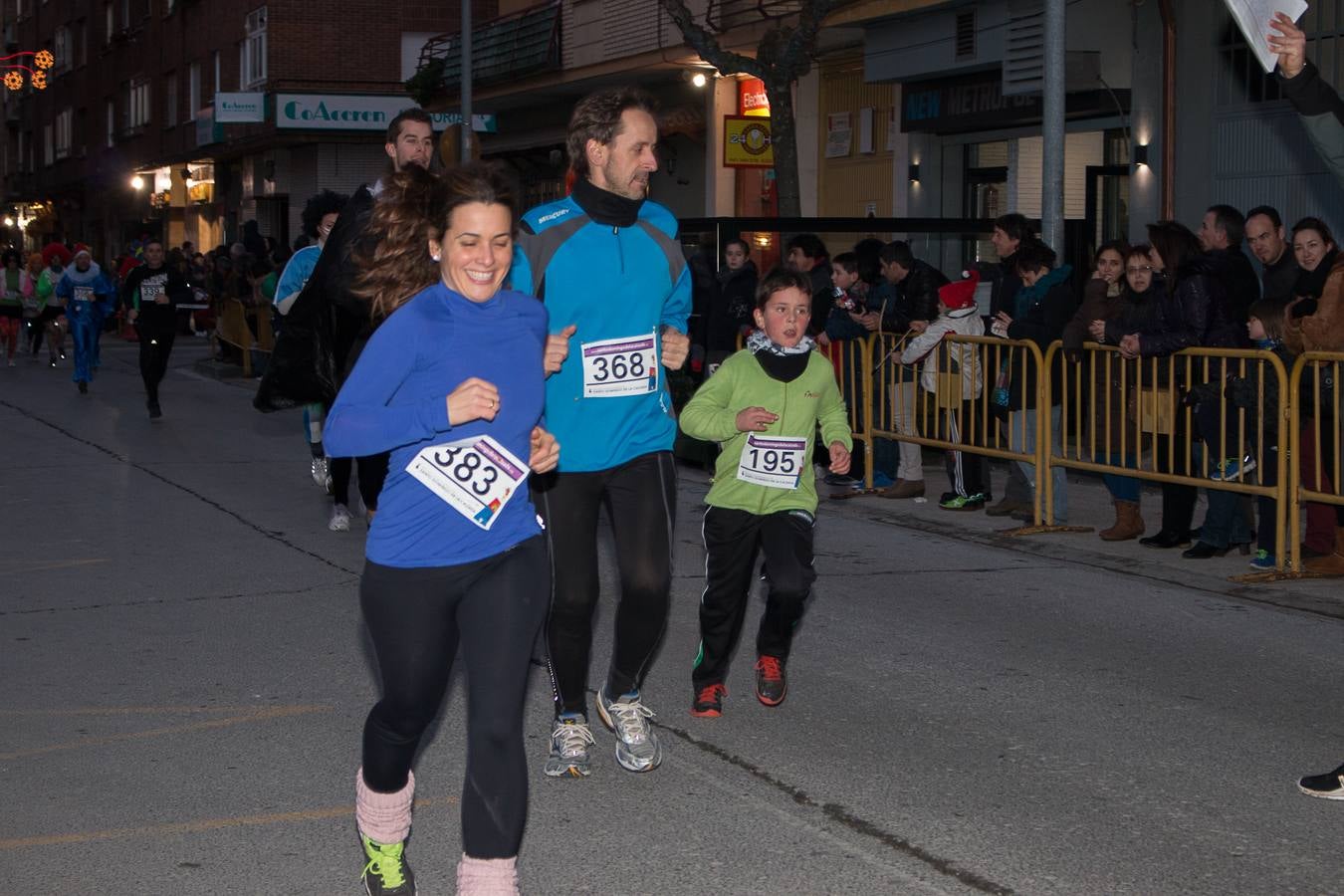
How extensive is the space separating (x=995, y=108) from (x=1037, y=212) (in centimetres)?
121

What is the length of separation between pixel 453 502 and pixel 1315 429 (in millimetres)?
6323

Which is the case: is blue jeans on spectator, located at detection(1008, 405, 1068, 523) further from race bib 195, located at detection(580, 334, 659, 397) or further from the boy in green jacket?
race bib 195, located at detection(580, 334, 659, 397)

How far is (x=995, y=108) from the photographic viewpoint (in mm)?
19891

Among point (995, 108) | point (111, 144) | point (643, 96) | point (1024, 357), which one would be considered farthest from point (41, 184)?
point (643, 96)

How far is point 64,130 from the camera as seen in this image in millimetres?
63406

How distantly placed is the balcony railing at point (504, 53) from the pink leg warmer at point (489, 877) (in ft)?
87.2

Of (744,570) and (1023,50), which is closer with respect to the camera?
(744,570)

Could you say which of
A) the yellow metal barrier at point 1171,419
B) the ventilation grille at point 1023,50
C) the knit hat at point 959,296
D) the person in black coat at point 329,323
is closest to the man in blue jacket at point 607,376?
the person in black coat at point 329,323

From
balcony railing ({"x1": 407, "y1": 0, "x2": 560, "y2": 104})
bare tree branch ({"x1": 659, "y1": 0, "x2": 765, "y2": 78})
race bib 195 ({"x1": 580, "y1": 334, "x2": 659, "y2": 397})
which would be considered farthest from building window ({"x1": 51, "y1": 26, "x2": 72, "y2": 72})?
race bib 195 ({"x1": 580, "y1": 334, "x2": 659, "y2": 397})

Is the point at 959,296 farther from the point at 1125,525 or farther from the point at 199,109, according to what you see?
the point at 199,109

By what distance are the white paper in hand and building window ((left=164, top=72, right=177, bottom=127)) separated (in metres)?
47.9

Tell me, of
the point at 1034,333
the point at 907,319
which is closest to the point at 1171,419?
the point at 1034,333

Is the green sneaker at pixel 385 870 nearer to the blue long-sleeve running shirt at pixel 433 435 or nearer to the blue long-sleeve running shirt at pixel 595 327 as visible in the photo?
the blue long-sleeve running shirt at pixel 433 435

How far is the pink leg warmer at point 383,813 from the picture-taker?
4324 mm
